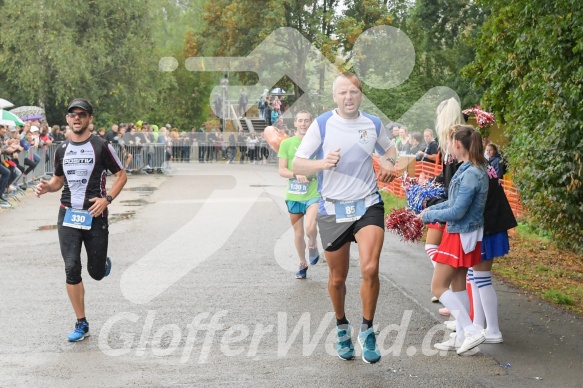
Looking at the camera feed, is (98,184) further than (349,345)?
Yes

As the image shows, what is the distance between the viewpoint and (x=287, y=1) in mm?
45875

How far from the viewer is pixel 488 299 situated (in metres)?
7.45

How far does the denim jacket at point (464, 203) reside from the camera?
704 cm

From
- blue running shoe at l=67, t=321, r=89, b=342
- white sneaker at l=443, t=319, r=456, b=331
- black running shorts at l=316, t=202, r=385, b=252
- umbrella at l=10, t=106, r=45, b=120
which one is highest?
black running shorts at l=316, t=202, r=385, b=252

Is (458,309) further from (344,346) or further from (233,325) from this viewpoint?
(233,325)

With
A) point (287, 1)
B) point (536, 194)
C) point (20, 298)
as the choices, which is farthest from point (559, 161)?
point (287, 1)

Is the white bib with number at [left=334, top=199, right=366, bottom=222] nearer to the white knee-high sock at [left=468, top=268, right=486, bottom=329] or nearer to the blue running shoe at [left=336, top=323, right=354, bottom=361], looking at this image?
the blue running shoe at [left=336, top=323, right=354, bottom=361]

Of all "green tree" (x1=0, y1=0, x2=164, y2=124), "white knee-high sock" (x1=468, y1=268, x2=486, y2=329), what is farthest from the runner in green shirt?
"green tree" (x1=0, y1=0, x2=164, y2=124)

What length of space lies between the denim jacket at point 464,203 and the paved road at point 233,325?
0.95 meters

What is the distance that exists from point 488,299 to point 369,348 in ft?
4.23

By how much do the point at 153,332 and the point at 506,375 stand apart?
2865 mm

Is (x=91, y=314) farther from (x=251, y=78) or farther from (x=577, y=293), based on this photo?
(x=251, y=78)

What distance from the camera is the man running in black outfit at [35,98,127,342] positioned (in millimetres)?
7695

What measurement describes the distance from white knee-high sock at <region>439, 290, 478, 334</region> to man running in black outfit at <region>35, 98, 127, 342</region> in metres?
2.78
